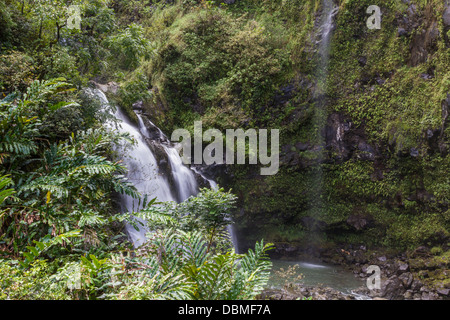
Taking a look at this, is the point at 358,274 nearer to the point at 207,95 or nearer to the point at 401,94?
the point at 401,94

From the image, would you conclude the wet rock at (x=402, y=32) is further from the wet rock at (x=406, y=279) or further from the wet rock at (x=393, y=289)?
the wet rock at (x=393, y=289)

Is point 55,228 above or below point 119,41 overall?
below

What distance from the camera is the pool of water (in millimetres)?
7312

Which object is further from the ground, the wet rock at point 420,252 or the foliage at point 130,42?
the foliage at point 130,42

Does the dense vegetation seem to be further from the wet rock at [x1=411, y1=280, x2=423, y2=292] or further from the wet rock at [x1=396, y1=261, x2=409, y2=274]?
the wet rock at [x1=396, y1=261, x2=409, y2=274]

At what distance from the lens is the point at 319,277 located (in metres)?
8.20

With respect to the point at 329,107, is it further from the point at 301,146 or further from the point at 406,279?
the point at 406,279

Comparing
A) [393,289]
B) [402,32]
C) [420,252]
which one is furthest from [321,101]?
[393,289]

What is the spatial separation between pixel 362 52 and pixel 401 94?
197cm

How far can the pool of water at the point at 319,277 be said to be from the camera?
7312 mm

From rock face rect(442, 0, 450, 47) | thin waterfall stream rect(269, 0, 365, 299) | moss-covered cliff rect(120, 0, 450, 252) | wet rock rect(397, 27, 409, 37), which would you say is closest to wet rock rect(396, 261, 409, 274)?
moss-covered cliff rect(120, 0, 450, 252)

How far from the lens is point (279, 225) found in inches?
412

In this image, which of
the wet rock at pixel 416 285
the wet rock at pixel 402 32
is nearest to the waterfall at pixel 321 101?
the wet rock at pixel 402 32
